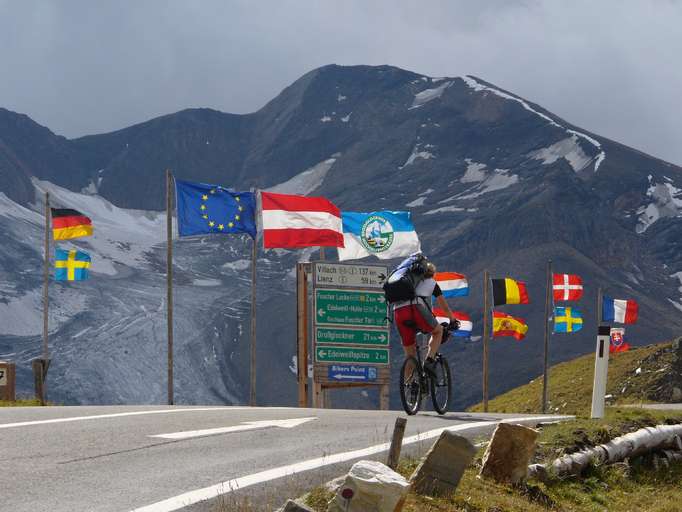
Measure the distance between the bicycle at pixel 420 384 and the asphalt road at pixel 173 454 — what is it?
0.84 meters

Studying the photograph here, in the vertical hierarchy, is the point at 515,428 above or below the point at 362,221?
below

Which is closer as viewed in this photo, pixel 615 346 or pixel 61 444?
pixel 61 444

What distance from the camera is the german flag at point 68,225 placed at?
37812 mm

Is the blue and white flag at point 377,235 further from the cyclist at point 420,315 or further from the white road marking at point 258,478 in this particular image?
the white road marking at point 258,478

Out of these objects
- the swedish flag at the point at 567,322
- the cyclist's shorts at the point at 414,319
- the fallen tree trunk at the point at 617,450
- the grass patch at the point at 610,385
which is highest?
the swedish flag at the point at 567,322

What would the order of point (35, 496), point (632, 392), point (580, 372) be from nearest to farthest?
point (35, 496)
point (632, 392)
point (580, 372)

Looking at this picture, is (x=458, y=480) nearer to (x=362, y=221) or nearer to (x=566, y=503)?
(x=566, y=503)

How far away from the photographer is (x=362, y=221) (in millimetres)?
33812

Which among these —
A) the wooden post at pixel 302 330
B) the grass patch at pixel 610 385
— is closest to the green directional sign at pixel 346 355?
the wooden post at pixel 302 330

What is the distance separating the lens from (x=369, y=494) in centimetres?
628

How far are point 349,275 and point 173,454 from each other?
16924mm

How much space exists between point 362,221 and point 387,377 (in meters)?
8.91

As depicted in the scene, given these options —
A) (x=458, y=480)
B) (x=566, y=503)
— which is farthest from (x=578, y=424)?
(x=458, y=480)

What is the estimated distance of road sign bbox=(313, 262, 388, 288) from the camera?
25625 mm
